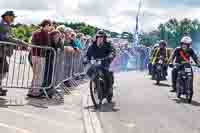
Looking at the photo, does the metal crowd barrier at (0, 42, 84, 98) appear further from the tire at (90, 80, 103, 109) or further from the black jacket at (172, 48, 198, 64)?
the black jacket at (172, 48, 198, 64)

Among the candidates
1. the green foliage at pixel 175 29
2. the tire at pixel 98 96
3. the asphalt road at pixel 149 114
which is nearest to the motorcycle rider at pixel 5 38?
the tire at pixel 98 96

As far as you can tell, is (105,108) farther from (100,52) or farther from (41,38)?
(41,38)

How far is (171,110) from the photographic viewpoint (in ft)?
41.9

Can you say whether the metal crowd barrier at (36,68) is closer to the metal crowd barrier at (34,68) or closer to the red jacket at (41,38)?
the metal crowd barrier at (34,68)

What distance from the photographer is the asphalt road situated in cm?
1007

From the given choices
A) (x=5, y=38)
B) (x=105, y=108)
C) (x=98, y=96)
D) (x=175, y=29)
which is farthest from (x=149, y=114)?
(x=175, y=29)

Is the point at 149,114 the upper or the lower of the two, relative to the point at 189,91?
lower

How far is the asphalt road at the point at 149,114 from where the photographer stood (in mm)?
10070

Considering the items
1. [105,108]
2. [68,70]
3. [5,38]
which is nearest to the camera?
[5,38]

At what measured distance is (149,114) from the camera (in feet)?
39.0

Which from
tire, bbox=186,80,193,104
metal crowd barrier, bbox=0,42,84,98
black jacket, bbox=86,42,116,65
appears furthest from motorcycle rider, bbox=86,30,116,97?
tire, bbox=186,80,193,104

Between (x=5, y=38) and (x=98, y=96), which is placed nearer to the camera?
(x=5, y=38)

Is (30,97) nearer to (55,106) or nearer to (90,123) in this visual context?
(55,106)

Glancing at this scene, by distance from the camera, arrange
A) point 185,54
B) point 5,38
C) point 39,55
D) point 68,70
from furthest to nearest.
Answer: point 68,70 → point 185,54 → point 39,55 → point 5,38
